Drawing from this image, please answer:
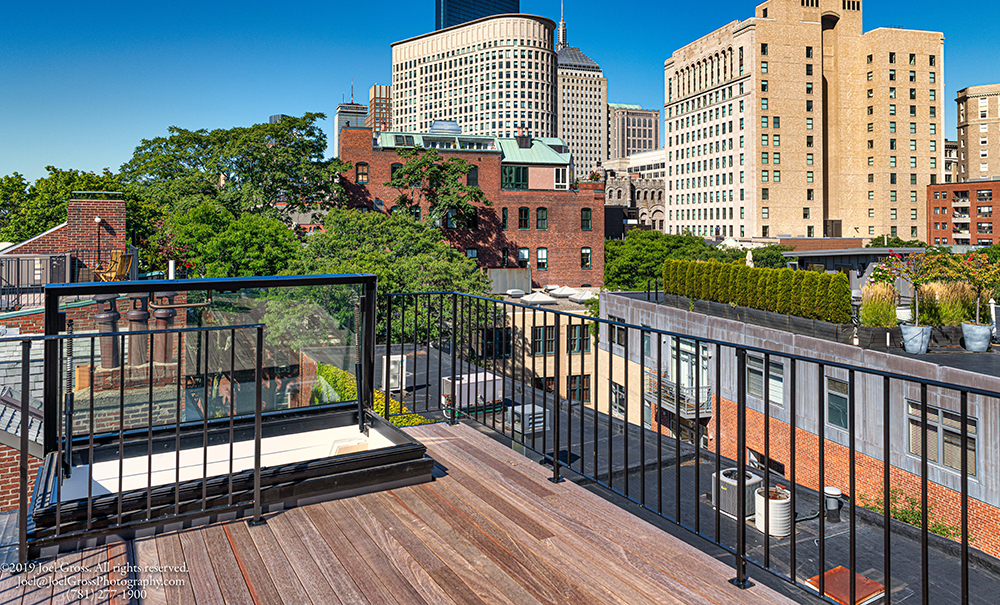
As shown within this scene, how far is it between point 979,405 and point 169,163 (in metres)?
48.3

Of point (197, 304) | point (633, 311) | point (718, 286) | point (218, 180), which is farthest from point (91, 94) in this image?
point (197, 304)

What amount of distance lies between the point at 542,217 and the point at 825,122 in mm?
63096

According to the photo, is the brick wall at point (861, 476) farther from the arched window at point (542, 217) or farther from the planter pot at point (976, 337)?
the arched window at point (542, 217)

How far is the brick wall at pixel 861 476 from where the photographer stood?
45.5 ft

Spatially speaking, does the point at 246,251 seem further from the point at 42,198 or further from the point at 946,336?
the point at 946,336

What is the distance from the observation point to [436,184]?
1941 inches

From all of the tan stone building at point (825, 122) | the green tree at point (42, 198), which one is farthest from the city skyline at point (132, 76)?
the tan stone building at point (825, 122)

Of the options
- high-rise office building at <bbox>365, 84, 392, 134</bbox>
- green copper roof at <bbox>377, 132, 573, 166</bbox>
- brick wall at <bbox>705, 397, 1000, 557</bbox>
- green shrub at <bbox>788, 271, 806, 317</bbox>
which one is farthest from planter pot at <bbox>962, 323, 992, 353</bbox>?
high-rise office building at <bbox>365, 84, 392, 134</bbox>

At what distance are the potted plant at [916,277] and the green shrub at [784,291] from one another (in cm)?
281

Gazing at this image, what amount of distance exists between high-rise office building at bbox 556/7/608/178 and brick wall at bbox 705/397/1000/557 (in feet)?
534

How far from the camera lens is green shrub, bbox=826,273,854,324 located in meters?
19.7

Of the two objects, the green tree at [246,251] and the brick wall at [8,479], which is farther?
the green tree at [246,251]

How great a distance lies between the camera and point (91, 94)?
48594 mm

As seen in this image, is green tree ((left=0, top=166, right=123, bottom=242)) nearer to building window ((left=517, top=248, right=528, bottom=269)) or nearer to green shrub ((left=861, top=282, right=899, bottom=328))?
building window ((left=517, top=248, right=528, bottom=269))
